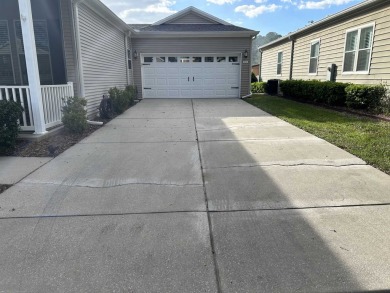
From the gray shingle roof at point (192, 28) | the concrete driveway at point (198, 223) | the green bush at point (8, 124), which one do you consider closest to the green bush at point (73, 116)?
the green bush at point (8, 124)

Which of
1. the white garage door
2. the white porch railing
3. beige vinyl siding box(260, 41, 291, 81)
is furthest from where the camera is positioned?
beige vinyl siding box(260, 41, 291, 81)

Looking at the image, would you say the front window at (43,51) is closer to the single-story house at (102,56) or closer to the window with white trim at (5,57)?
the single-story house at (102,56)

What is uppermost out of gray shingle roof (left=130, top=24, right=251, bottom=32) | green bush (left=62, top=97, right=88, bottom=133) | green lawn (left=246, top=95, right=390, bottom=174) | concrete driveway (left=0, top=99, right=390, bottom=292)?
gray shingle roof (left=130, top=24, right=251, bottom=32)

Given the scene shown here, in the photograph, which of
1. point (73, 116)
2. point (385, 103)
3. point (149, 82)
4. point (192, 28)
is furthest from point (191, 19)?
point (73, 116)

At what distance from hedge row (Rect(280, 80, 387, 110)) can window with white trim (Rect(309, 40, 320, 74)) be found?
122 centimetres

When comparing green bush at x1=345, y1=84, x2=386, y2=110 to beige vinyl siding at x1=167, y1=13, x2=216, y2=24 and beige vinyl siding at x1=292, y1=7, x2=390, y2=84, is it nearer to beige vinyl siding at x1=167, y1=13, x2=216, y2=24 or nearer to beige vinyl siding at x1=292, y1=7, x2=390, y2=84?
beige vinyl siding at x1=292, y1=7, x2=390, y2=84

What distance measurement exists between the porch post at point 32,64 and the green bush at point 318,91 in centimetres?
912

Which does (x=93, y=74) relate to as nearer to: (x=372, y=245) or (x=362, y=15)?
(x=372, y=245)

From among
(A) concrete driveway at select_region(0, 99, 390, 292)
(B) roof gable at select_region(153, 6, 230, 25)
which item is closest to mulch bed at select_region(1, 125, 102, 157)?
(A) concrete driveway at select_region(0, 99, 390, 292)

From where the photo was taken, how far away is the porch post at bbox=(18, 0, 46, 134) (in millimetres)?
5566

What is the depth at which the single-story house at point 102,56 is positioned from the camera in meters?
6.54

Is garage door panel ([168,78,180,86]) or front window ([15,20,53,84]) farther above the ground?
front window ([15,20,53,84])

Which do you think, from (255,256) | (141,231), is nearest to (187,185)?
(141,231)

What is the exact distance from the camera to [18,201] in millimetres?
3398
